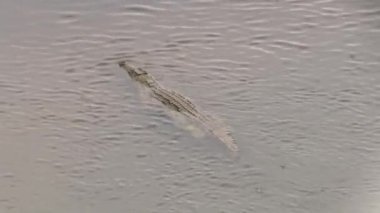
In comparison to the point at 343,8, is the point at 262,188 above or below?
below

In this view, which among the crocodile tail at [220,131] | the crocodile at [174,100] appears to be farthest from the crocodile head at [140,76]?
the crocodile tail at [220,131]

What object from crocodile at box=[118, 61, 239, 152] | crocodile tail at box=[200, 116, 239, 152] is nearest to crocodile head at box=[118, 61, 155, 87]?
crocodile at box=[118, 61, 239, 152]

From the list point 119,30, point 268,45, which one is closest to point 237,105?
point 268,45

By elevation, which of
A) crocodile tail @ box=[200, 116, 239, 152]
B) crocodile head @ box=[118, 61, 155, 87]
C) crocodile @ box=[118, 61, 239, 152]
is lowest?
crocodile tail @ box=[200, 116, 239, 152]

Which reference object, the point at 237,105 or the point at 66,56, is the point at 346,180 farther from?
the point at 66,56

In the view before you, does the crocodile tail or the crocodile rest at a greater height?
the crocodile

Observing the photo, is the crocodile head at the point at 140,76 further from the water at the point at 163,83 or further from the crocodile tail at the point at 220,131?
the crocodile tail at the point at 220,131

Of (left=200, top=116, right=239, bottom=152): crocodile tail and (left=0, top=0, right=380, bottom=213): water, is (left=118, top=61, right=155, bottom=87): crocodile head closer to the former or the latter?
(left=0, top=0, right=380, bottom=213): water
